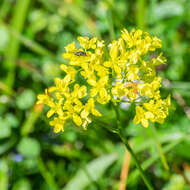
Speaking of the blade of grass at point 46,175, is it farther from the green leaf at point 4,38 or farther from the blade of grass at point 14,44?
the green leaf at point 4,38

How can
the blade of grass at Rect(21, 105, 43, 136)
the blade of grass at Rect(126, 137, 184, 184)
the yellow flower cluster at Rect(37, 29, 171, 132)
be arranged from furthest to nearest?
the blade of grass at Rect(21, 105, 43, 136)
the blade of grass at Rect(126, 137, 184, 184)
the yellow flower cluster at Rect(37, 29, 171, 132)

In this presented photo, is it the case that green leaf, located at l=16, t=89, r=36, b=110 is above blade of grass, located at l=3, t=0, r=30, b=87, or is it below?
below

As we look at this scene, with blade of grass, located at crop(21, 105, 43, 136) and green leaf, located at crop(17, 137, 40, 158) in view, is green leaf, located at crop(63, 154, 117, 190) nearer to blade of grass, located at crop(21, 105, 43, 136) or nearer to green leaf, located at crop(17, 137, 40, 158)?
green leaf, located at crop(17, 137, 40, 158)

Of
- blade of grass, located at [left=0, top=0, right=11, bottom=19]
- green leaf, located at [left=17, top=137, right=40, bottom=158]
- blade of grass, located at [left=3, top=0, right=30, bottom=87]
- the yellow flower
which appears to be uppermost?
blade of grass, located at [left=0, top=0, right=11, bottom=19]

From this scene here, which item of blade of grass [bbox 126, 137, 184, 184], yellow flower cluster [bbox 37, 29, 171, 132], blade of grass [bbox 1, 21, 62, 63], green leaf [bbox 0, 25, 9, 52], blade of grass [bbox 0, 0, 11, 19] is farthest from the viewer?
blade of grass [bbox 0, 0, 11, 19]

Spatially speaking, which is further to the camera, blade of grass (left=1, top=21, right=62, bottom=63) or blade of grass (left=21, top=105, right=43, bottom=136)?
blade of grass (left=1, top=21, right=62, bottom=63)

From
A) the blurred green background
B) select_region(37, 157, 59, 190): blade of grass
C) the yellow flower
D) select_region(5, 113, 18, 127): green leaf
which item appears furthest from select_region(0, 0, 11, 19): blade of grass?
the yellow flower

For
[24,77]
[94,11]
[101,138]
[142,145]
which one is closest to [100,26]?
[94,11]

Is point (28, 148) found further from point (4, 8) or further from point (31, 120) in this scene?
point (4, 8)

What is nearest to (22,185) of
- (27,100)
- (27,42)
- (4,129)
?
(4,129)
